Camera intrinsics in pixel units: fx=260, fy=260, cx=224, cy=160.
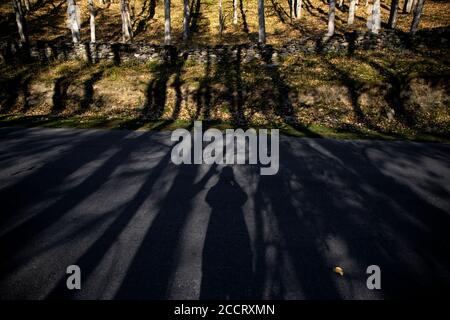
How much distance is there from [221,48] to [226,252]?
56.9ft

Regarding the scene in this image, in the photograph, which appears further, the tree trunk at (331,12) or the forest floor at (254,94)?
the tree trunk at (331,12)

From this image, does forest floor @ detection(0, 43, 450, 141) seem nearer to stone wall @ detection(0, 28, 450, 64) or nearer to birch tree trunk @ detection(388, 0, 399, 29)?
stone wall @ detection(0, 28, 450, 64)

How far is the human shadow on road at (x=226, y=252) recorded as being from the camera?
362cm

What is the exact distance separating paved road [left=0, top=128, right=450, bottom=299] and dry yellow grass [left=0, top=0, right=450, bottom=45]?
19416 millimetres

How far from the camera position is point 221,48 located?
18.8 m

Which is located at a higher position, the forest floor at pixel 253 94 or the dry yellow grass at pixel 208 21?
the dry yellow grass at pixel 208 21

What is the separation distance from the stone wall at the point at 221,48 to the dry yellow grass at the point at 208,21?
5508 mm


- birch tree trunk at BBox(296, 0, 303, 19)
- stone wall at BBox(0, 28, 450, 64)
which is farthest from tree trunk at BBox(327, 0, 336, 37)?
birch tree trunk at BBox(296, 0, 303, 19)

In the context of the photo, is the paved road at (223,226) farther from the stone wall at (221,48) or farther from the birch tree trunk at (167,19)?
the birch tree trunk at (167,19)

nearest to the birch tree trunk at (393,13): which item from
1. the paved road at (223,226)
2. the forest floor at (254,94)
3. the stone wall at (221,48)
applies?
the stone wall at (221,48)

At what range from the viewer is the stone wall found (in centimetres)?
1662

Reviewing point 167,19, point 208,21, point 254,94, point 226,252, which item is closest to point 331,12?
point 254,94

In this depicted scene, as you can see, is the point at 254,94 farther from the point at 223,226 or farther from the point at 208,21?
the point at 208,21

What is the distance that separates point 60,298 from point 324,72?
1652cm
